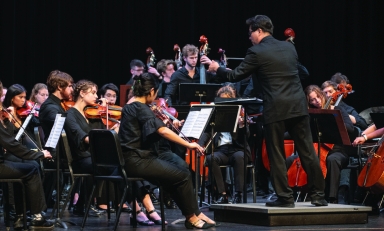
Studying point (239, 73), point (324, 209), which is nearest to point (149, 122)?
point (239, 73)

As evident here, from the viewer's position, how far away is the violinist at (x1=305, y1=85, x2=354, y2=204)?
6.90m

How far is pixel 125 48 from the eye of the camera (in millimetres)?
10055

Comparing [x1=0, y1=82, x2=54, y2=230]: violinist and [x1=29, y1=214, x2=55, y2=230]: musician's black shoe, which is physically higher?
[x1=0, y1=82, x2=54, y2=230]: violinist

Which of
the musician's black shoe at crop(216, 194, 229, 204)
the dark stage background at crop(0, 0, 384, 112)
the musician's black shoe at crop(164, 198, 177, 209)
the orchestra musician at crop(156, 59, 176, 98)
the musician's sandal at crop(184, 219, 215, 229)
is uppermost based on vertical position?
the dark stage background at crop(0, 0, 384, 112)

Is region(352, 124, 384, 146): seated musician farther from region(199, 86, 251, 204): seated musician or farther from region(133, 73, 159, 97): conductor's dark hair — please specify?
region(133, 73, 159, 97): conductor's dark hair

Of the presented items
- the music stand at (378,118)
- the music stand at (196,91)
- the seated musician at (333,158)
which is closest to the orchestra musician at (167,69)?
the music stand at (196,91)

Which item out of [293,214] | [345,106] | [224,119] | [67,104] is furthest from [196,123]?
[345,106]

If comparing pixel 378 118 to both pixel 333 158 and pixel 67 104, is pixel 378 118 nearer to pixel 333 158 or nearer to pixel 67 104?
pixel 333 158

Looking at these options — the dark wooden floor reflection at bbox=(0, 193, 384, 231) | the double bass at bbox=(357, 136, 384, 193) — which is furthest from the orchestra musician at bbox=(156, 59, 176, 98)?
the double bass at bbox=(357, 136, 384, 193)

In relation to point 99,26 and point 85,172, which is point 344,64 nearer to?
point 99,26

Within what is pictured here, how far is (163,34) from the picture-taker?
10234 millimetres

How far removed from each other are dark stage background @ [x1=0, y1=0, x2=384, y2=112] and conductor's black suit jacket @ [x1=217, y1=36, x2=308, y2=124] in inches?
181

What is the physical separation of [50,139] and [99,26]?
14.5 feet

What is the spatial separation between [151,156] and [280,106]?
104cm
